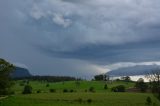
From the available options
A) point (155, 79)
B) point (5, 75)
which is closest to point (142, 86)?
point (155, 79)

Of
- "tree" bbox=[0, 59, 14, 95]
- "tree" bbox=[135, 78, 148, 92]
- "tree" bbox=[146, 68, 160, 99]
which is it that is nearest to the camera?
"tree" bbox=[0, 59, 14, 95]

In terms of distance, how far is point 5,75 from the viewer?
154 m

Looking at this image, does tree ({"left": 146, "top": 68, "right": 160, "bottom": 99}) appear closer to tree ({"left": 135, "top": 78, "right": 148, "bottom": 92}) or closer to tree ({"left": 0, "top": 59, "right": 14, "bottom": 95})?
tree ({"left": 135, "top": 78, "right": 148, "bottom": 92})

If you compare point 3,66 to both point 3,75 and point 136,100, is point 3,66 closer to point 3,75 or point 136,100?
point 3,75

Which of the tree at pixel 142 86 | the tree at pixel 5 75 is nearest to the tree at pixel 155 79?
the tree at pixel 142 86

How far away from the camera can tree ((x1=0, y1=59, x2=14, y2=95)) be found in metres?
153

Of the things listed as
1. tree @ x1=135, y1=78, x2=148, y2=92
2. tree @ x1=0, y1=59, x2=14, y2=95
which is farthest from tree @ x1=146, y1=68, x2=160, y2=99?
tree @ x1=0, y1=59, x2=14, y2=95

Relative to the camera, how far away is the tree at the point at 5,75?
152738 millimetres

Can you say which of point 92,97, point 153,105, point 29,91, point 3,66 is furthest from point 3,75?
point 153,105

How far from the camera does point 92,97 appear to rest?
14062 centimetres

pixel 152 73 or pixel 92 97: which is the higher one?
pixel 152 73

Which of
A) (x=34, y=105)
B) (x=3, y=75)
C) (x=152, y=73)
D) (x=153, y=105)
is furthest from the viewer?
(x=152, y=73)

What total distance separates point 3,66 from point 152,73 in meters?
72.8

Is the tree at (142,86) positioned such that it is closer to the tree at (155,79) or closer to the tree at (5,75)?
the tree at (155,79)
